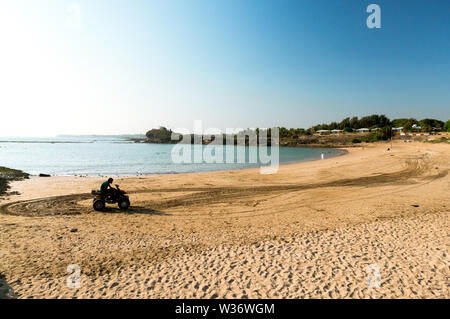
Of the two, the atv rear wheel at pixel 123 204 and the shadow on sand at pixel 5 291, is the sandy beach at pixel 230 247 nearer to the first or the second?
the shadow on sand at pixel 5 291

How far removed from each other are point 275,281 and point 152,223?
671 centimetres

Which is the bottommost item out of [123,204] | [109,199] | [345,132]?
[123,204]

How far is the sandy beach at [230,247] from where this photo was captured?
5.84 meters

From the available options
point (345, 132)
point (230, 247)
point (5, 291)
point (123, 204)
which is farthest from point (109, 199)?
point (345, 132)

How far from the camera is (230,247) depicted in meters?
8.04

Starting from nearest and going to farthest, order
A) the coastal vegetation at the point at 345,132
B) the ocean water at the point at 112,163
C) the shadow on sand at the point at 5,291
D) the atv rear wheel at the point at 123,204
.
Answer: the shadow on sand at the point at 5,291 → the atv rear wheel at the point at 123,204 → the ocean water at the point at 112,163 → the coastal vegetation at the point at 345,132

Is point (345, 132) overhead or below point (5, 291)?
overhead

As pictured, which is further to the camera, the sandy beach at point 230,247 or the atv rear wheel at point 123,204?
the atv rear wheel at point 123,204

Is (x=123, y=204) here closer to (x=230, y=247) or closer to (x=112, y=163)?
(x=230, y=247)

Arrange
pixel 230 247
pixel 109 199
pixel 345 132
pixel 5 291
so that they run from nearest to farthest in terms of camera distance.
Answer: pixel 5 291, pixel 230 247, pixel 109 199, pixel 345 132

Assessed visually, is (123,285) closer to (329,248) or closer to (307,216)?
(329,248)

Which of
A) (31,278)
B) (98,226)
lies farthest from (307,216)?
(31,278)

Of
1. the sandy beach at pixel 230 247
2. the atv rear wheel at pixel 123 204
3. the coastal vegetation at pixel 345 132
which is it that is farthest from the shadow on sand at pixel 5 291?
the coastal vegetation at pixel 345 132

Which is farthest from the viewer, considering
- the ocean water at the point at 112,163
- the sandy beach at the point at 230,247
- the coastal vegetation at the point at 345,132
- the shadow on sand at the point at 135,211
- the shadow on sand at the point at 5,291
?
the coastal vegetation at the point at 345,132
